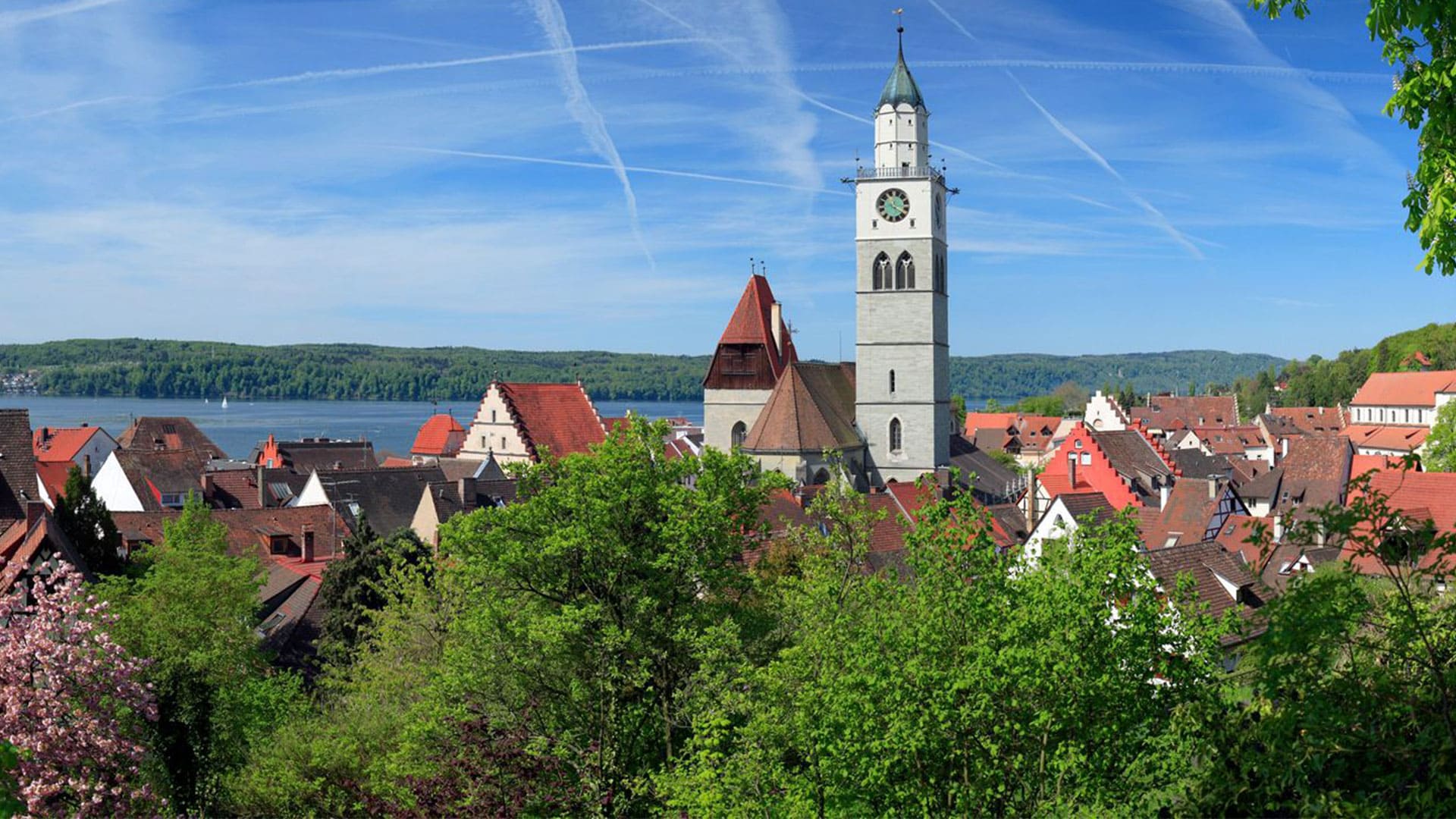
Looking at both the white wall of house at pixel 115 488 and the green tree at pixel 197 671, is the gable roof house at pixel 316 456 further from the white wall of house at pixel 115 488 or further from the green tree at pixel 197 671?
the green tree at pixel 197 671

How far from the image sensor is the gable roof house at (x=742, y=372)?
65812 millimetres

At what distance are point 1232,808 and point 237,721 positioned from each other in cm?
2101

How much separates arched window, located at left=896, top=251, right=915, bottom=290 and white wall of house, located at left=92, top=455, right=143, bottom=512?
39100 millimetres

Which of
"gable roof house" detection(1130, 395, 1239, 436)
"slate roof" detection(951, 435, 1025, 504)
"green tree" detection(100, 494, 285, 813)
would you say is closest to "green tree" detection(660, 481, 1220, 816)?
"green tree" detection(100, 494, 285, 813)

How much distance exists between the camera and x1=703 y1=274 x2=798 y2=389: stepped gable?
65875mm

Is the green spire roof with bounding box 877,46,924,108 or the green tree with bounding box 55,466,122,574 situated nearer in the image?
the green tree with bounding box 55,466,122,574

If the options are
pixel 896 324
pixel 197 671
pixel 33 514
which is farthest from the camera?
pixel 896 324

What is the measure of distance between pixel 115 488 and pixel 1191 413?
106 meters

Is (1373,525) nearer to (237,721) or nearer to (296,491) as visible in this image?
(237,721)

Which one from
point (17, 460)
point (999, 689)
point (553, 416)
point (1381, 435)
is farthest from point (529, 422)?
point (1381, 435)

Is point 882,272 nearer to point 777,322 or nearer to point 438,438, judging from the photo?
point 777,322

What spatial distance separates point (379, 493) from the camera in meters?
50.4

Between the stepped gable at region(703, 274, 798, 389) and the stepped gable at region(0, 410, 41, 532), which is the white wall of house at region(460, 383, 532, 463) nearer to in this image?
the stepped gable at region(703, 274, 798, 389)

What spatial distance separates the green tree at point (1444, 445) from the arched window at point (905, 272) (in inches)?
977
